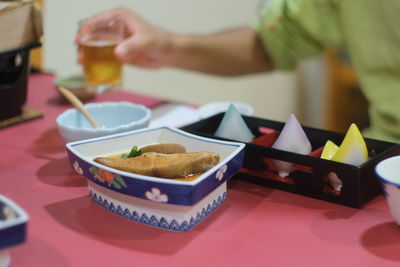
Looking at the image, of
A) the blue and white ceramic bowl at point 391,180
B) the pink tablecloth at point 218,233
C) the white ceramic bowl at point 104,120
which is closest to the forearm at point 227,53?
the white ceramic bowl at point 104,120

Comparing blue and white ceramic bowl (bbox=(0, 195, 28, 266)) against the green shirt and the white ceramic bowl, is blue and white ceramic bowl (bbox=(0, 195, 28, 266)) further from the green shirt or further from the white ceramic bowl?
the green shirt

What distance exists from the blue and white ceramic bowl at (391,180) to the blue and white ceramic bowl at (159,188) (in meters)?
0.21

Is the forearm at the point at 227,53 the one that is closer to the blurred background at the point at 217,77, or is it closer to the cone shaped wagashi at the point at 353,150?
the blurred background at the point at 217,77

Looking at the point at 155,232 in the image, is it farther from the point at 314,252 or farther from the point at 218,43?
the point at 218,43

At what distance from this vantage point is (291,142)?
972mm

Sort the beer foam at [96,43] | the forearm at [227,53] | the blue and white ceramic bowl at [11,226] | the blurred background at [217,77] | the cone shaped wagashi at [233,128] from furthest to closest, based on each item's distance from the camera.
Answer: the blurred background at [217,77] < the forearm at [227,53] < the beer foam at [96,43] < the cone shaped wagashi at [233,128] < the blue and white ceramic bowl at [11,226]

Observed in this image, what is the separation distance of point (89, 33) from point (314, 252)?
837 millimetres

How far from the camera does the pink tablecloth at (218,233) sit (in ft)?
2.52

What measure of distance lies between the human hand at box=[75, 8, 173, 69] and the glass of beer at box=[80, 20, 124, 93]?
0.05 ft

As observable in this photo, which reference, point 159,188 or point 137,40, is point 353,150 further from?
point 137,40

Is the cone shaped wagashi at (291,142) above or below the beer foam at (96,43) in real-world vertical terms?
below

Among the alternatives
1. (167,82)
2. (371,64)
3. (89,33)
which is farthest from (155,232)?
(167,82)

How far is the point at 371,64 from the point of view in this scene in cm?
145

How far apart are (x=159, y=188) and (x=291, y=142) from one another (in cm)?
28
